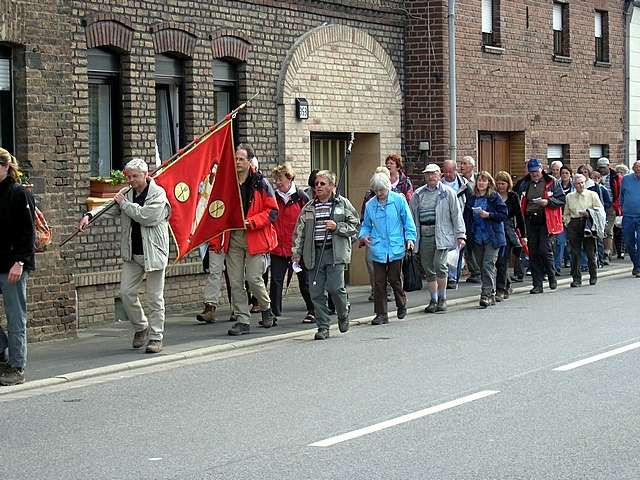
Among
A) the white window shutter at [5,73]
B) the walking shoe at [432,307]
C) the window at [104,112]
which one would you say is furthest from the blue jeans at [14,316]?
the walking shoe at [432,307]

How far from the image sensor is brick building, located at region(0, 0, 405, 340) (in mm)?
15383

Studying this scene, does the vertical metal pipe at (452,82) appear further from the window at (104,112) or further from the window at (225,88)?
the window at (104,112)

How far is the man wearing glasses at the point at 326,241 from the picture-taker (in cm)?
1563

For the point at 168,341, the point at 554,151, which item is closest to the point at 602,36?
the point at 554,151

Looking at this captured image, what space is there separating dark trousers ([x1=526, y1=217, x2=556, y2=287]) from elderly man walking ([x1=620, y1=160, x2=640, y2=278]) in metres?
3.10

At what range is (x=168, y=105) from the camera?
18797 millimetres

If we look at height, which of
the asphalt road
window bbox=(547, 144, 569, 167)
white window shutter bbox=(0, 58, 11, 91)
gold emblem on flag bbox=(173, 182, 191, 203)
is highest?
white window shutter bbox=(0, 58, 11, 91)

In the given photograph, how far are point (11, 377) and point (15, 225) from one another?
51.3 inches

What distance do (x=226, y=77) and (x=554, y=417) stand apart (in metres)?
10.8

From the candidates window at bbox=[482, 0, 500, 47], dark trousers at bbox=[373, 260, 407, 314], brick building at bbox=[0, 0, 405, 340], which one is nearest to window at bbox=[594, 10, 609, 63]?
window at bbox=[482, 0, 500, 47]

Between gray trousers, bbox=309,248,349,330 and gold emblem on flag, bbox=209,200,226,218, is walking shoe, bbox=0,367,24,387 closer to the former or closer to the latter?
gold emblem on flag, bbox=209,200,226,218

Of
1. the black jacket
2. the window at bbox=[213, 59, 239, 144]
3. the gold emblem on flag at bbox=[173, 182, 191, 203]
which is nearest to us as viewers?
the black jacket

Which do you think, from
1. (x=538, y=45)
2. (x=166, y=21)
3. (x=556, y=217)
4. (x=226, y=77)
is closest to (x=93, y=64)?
(x=166, y=21)

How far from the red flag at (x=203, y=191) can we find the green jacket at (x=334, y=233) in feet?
2.20
